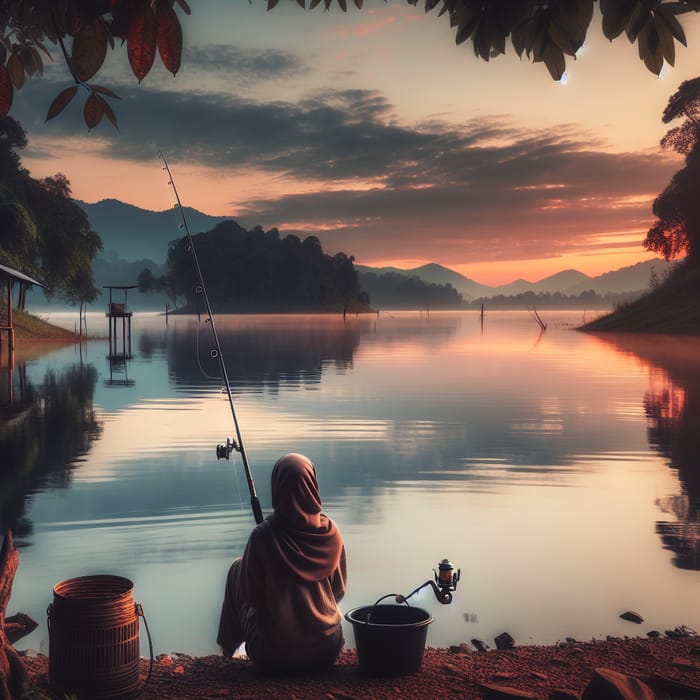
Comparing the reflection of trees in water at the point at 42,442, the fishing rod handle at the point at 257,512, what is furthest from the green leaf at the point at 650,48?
the reflection of trees in water at the point at 42,442

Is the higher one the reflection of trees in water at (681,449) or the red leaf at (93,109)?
the red leaf at (93,109)

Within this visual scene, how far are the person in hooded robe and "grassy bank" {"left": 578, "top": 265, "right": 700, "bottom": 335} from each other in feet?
222

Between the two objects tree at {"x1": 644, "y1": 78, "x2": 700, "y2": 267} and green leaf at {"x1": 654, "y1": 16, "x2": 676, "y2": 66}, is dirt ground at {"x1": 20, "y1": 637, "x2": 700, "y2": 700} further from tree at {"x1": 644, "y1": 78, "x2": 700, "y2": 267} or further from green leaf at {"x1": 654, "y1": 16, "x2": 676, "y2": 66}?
tree at {"x1": 644, "y1": 78, "x2": 700, "y2": 267}

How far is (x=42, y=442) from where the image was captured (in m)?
19.6

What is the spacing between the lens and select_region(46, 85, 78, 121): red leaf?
3756 mm

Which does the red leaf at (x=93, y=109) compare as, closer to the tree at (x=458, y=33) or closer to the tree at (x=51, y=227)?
the tree at (x=458, y=33)

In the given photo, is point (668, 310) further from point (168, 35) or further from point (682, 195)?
point (168, 35)

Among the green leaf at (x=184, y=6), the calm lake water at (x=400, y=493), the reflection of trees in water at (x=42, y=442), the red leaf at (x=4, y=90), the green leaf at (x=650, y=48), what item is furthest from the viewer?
the reflection of trees in water at (x=42, y=442)

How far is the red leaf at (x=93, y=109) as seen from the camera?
392 centimetres

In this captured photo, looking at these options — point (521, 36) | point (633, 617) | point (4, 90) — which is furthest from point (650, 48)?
point (633, 617)

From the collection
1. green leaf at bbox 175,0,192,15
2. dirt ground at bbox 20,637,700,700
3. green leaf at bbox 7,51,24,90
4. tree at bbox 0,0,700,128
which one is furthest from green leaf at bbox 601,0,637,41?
dirt ground at bbox 20,637,700,700

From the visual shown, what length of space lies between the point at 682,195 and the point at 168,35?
77.9 m

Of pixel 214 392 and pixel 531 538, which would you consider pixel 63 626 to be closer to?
pixel 531 538

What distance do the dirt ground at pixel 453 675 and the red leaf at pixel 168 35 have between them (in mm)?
3843
